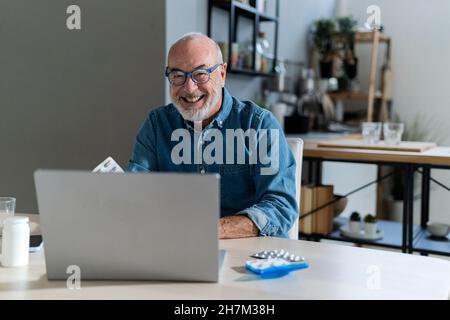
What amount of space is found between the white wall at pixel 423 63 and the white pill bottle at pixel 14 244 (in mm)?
3533

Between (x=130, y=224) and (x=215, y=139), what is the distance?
0.77 m

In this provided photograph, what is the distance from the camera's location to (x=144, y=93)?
2477 millimetres

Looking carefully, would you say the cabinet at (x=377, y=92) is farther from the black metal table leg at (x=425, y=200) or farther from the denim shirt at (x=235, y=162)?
the denim shirt at (x=235, y=162)

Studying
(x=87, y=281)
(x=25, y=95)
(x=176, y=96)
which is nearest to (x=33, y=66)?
(x=25, y=95)

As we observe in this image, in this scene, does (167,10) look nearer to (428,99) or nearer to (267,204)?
(267,204)

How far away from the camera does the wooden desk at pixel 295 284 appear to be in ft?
3.09

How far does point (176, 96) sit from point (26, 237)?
2.18 feet

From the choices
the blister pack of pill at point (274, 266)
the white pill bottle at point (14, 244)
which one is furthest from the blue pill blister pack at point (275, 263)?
the white pill bottle at point (14, 244)

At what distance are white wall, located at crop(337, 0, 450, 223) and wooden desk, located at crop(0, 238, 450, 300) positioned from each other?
3177mm

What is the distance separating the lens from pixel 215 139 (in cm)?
167

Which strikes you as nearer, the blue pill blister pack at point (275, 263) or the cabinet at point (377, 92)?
the blue pill blister pack at point (275, 263)

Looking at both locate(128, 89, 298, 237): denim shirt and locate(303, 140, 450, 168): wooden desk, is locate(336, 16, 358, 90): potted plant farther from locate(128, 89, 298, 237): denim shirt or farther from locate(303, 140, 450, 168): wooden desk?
locate(128, 89, 298, 237): denim shirt

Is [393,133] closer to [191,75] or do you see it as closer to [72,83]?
[191,75]

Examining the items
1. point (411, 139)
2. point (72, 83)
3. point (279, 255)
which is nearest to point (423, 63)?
point (411, 139)
